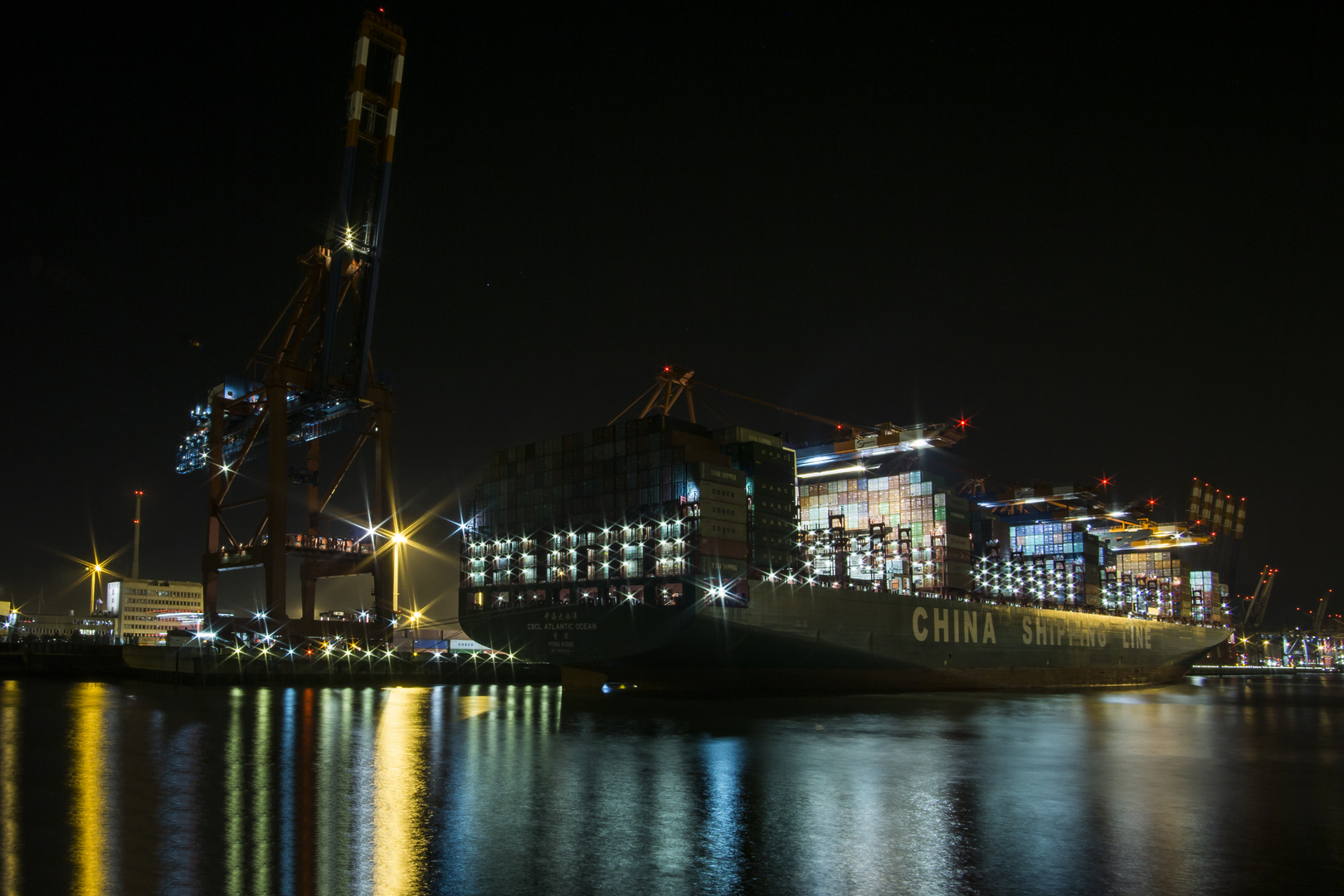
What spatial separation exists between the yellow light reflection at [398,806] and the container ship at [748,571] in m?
16.3

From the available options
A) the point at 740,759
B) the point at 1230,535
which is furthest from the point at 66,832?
the point at 1230,535

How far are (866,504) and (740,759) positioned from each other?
45.0 meters

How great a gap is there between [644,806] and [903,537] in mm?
48577

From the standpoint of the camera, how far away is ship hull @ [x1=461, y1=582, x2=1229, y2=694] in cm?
4234

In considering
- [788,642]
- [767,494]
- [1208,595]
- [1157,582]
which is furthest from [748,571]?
[1208,595]

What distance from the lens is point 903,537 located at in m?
60.2

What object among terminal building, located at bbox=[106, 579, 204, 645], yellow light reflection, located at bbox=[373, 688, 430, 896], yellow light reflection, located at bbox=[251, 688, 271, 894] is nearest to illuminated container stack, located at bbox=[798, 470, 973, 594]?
yellow light reflection, located at bbox=[373, 688, 430, 896]

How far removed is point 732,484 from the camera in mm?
44094

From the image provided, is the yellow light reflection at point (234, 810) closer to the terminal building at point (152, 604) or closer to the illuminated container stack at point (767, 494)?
the illuminated container stack at point (767, 494)

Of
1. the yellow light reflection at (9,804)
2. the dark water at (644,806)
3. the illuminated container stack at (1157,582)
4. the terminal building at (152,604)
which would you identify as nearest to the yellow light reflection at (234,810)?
the dark water at (644,806)

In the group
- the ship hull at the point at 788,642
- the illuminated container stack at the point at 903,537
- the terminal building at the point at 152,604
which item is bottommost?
the terminal building at the point at 152,604

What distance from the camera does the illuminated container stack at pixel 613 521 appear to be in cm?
4228

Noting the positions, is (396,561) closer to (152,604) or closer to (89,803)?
(89,803)

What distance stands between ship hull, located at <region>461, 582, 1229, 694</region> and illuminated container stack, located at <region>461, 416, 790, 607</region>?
112 centimetres
